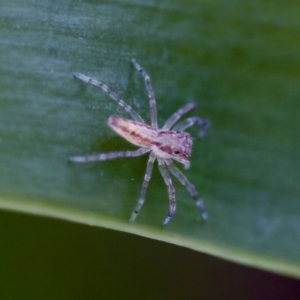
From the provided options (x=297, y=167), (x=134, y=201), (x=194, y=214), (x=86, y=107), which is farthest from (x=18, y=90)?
(x=297, y=167)

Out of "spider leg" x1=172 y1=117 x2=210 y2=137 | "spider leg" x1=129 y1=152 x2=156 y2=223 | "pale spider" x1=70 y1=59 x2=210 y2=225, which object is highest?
"spider leg" x1=172 y1=117 x2=210 y2=137

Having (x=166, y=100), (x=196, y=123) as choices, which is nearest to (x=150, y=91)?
(x=166, y=100)

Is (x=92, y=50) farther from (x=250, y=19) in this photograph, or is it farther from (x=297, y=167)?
(x=297, y=167)

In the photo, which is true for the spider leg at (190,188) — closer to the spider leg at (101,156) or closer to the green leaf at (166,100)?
the green leaf at (166,100)

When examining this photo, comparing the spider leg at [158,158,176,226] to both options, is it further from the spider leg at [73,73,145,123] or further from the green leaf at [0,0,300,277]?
the spider leg at [73,73,145,123]

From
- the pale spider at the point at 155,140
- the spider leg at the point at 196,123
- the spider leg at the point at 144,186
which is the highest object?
the spider leg at the point at 196,123

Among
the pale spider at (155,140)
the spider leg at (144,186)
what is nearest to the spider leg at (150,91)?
the pale spider at (155,140)

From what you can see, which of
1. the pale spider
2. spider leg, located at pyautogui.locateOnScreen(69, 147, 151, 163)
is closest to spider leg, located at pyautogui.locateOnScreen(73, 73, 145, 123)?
the pale spider
